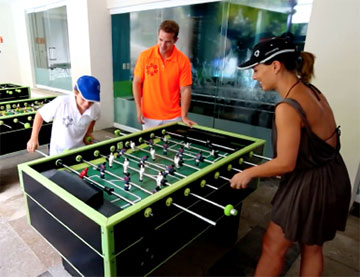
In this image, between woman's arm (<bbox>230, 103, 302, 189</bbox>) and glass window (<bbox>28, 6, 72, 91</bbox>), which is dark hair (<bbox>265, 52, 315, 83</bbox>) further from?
glass window (<bbox>28, 6, 72, 91</bbox>)

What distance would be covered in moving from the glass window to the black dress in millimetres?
5641

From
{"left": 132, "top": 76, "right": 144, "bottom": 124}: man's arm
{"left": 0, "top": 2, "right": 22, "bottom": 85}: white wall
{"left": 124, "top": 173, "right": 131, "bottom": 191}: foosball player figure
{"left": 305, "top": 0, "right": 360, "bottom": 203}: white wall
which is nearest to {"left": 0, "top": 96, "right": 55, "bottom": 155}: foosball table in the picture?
{"left": 132, "top": 76, "right": 144, "bottom": 124}: man's arm

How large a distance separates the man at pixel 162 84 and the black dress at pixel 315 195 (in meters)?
1.29

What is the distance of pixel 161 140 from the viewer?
7.14 feet

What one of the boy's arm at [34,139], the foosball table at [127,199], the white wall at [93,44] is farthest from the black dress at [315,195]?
the white wall at [93,44]

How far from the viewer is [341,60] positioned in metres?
2.36

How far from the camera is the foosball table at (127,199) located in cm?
110

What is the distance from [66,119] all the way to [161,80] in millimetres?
962

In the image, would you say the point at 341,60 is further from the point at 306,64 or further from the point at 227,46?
the point at 227,46

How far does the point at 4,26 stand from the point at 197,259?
7.52 meters

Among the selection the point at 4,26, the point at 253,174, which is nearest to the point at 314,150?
the point at 253,174

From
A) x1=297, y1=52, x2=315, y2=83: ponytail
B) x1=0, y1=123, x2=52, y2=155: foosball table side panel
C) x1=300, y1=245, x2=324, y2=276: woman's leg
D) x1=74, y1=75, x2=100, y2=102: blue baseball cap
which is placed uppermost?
x1=297, y1=52, x2=315, y2=83: ponytail

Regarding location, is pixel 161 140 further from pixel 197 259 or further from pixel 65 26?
pixel 65 26

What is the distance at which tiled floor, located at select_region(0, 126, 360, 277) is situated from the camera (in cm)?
189
